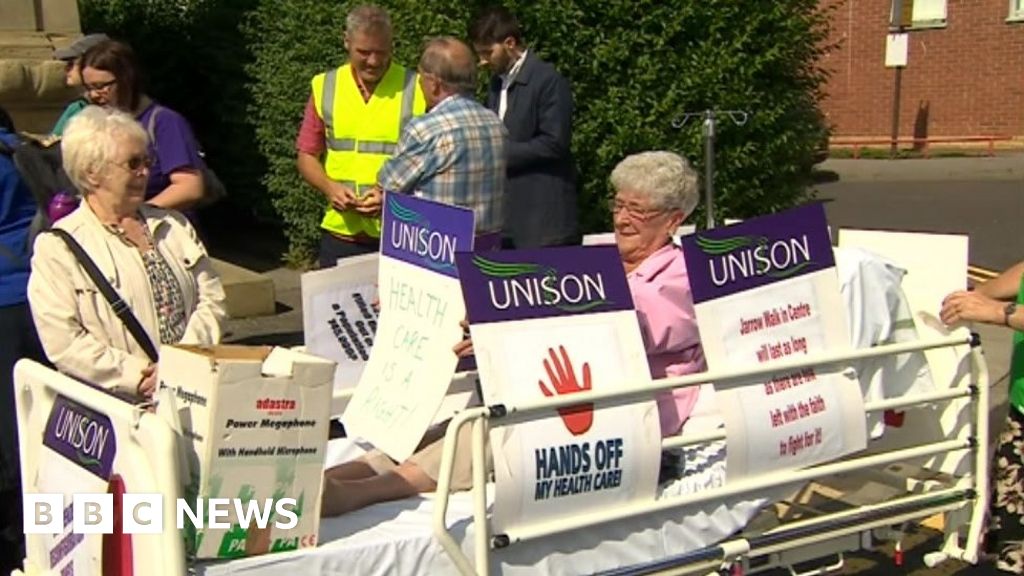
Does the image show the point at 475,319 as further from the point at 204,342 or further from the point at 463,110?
the point at 463,110

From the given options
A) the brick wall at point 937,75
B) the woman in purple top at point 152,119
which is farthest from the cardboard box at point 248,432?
the brick wall at point 937,75

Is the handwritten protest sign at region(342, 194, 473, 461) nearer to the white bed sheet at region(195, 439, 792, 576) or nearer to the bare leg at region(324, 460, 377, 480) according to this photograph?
the bare leg at region(324, 460, 377, 480)

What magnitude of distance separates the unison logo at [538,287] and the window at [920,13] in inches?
880

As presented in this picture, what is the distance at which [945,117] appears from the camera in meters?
24.3

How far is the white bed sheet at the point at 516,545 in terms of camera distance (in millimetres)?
3154

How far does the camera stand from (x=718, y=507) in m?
3.64

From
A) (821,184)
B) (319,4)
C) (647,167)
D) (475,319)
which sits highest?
(319,4)

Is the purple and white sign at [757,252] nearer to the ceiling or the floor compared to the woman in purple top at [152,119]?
nearer to the floor

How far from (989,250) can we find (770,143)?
5.29 metres

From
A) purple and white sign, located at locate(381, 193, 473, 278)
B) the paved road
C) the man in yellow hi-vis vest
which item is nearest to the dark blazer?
the man in yellow hi-vis vest

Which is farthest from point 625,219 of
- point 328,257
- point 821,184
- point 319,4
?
point 821,184

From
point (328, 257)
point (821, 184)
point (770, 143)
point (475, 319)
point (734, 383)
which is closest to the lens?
point (475, 319)

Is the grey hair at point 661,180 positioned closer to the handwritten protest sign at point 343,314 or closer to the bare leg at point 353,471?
the handwritten protest sign at point 343,314

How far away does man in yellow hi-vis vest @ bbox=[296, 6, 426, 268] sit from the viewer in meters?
5.34
